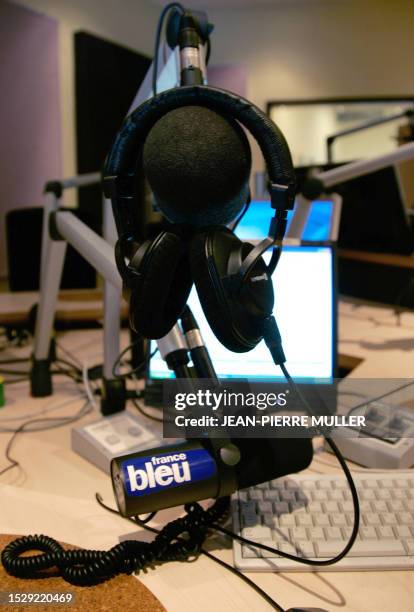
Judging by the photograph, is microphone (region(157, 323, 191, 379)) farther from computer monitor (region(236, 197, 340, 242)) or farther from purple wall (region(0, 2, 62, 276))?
purple wall (region(0, 2, 62, 276))

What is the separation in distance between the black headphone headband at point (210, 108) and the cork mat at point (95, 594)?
0.43 metres

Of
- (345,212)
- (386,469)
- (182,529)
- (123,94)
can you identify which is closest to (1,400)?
(182,529)

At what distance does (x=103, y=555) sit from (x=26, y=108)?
324cm

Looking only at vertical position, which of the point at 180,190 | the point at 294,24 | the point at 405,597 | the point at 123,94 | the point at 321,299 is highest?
the point at 294,24

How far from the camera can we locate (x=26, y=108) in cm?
329

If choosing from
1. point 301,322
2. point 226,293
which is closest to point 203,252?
point 226,293

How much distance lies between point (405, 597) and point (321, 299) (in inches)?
20.3

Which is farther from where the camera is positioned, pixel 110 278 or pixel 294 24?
pixel 294 24

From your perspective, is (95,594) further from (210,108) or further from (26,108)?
(26,108)

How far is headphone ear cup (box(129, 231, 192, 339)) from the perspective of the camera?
0.56 m

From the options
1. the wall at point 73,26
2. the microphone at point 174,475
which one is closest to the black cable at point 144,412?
the microphone at point 174,475

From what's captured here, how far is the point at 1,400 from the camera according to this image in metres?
1.09

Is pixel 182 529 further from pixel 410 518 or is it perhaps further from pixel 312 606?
pixel 410 518

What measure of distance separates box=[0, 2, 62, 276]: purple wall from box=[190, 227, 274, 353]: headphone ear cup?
117 inches
